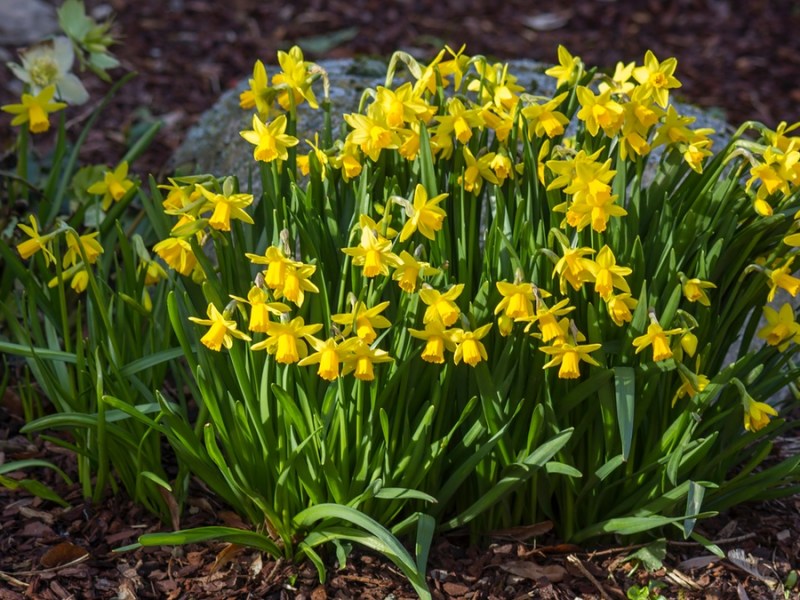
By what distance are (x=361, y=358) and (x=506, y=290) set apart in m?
0.30

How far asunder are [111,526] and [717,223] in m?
1.52

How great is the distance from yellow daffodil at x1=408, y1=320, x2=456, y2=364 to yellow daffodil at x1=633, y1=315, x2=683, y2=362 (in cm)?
38

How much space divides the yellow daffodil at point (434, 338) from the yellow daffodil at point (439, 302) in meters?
0.01

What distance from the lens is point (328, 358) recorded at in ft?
5.79

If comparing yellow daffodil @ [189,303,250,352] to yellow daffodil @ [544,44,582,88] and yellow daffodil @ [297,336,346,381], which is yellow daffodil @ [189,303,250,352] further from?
yellow daffodil @ [544,44,582,88]

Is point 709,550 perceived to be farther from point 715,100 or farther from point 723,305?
point 715,100

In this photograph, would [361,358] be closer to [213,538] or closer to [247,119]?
[213,538]

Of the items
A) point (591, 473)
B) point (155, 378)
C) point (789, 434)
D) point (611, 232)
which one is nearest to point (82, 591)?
point (155, 378)

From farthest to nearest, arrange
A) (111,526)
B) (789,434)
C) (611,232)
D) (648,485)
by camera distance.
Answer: (789,434) → (111,526) → (648,485) → (611,232)

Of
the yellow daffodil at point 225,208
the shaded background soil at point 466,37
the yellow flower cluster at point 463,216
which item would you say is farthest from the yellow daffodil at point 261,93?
the shaded background soil at point 466,37

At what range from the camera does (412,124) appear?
79.7 inches

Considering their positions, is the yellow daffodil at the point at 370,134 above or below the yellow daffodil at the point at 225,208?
above

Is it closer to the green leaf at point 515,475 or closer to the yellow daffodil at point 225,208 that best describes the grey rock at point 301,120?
the yellow daffodil at point 225,208

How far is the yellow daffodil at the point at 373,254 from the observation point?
1.79 metres
